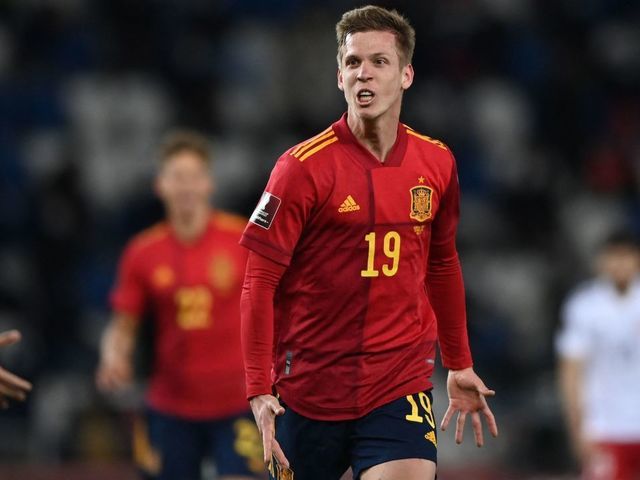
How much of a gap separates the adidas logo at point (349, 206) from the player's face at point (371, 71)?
320 mm

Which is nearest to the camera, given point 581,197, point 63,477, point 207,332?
point 207,332

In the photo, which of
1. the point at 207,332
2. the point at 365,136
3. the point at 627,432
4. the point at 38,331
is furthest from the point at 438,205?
the point at 38,331

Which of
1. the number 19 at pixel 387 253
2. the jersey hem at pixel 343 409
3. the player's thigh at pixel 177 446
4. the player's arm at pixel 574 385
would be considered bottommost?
the player's thigh at pixel 177 446

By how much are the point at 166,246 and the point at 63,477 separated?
12.0ft

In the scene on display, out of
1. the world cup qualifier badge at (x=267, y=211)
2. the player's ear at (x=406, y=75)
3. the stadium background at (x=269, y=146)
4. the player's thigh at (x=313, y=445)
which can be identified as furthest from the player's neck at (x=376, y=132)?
the stadium background at (x=269, y=146)

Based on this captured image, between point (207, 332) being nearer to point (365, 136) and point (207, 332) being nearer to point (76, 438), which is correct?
point (365, 136)

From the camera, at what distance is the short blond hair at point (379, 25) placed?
5168 mm

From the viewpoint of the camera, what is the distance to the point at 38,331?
11922mm

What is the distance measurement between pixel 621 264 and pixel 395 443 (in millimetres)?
4727

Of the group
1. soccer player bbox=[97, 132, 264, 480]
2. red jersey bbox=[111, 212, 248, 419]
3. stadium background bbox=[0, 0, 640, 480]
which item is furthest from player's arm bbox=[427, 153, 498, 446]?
stadium background bbox=[0, 0, 640, 480]

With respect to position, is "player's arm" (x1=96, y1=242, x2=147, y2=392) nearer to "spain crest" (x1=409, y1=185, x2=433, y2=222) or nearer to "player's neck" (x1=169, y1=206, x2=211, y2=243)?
"player's neck" (x1=169, y1=206, x2=211, y2=243)

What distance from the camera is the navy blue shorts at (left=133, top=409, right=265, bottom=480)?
24.3 ft

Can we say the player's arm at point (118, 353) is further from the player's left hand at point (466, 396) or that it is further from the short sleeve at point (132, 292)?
the player's left hand at point (466, 396)

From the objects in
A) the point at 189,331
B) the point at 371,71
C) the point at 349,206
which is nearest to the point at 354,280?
the point at 349,206
